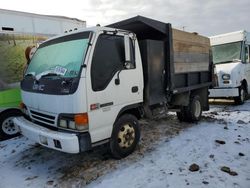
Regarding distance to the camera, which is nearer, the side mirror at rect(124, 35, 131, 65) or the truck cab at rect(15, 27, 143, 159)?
the truck cab at rect(15, 27, 143, 159)

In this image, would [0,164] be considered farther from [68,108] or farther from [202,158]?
[202,158]

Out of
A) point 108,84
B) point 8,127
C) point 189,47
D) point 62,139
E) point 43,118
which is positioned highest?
point 189,47

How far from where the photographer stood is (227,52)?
32.6ft

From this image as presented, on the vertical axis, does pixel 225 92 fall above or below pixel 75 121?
below

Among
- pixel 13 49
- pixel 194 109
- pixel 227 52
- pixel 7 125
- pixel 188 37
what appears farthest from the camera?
pixel 227 52

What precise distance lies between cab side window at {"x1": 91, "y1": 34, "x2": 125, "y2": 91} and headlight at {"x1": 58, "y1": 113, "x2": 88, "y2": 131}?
476mm

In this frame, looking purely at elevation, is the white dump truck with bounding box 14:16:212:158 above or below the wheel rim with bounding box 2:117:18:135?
above

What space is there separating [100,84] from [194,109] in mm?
3705

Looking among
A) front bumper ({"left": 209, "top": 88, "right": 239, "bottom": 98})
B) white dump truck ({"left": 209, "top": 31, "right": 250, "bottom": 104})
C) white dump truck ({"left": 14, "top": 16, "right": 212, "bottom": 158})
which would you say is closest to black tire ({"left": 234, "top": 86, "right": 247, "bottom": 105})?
white dump truck ({"left": 209, "top": 31, "right": 250, "bottom": 104})

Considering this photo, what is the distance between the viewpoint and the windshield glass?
3.94 m

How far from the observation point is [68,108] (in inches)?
147

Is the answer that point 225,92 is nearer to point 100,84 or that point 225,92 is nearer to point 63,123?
point 100,84

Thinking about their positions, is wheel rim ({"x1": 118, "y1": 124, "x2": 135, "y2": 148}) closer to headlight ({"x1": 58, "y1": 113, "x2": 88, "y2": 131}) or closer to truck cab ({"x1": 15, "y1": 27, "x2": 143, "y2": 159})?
truck cab ({"x1": 15, "y1": 27, "x2": 143, "y2": 159})

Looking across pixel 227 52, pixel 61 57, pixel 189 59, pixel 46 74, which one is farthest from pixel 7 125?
pixel 227 52
